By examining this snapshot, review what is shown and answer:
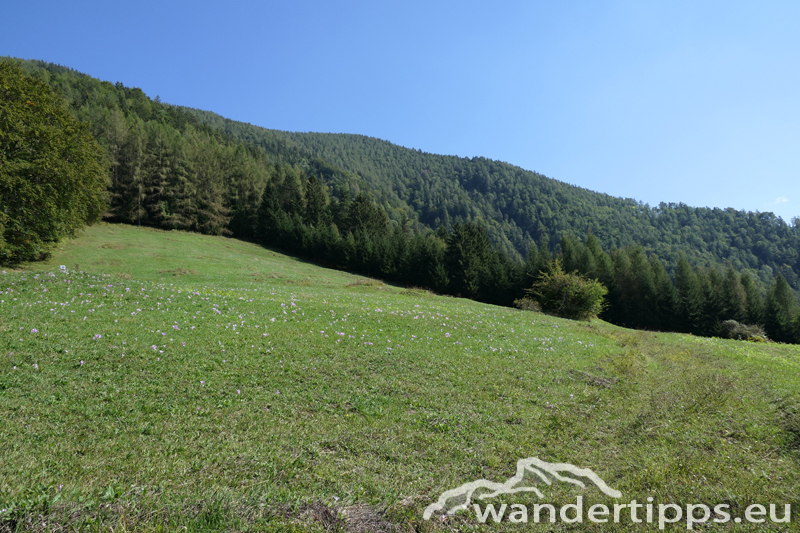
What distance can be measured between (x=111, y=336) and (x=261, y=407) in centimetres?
631

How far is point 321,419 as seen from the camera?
284 inches

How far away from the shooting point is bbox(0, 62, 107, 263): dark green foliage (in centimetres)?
2762

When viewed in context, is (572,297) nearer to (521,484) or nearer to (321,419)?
(521,484)

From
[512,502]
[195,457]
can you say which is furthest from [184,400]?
[512,502]

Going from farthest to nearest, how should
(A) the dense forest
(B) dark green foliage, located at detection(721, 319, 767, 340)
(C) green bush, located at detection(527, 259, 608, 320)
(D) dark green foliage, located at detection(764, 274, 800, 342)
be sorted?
(A) the dense forest < (D) dark green foliage, located at detection(764, 274, 800, 342) < (B) dark green foliage, located at detection(721, 319, 767, 340) < (C) green bush, located at detection(527, 259, 608, 320)

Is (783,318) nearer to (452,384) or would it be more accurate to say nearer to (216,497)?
(452,384)

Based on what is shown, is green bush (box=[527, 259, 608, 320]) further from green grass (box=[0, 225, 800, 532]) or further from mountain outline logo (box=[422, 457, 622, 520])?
mountain outline logo (box=[422, 457, 622, 520])

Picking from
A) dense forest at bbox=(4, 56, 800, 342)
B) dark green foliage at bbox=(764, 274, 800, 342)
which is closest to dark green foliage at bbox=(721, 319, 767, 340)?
dense forest at bbox=(4, 56, 800, 342)

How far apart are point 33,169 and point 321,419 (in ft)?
123

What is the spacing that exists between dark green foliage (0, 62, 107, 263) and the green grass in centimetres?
1953

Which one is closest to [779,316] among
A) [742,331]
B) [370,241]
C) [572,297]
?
[742,331]

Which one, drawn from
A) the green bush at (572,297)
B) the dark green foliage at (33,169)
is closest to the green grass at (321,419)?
the dark green foliage at (33,169)

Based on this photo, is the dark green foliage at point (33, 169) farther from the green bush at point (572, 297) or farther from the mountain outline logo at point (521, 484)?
the green bush at point (572, 297)

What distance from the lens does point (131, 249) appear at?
43.9 meters
